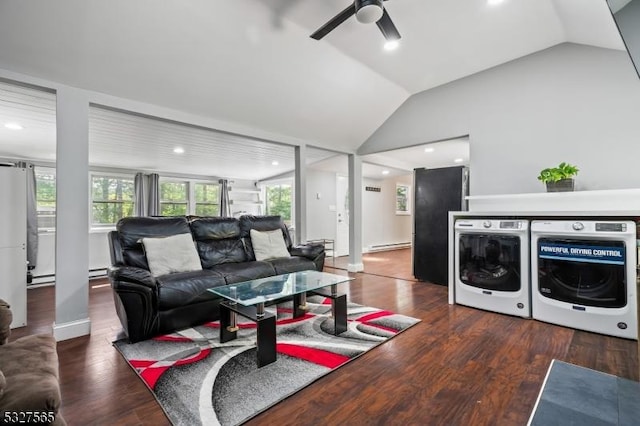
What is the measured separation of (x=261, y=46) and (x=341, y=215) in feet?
16.2

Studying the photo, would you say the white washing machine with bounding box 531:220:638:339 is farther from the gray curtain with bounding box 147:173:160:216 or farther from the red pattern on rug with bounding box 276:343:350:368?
the gray curtain with bounding box 147:173:160:216

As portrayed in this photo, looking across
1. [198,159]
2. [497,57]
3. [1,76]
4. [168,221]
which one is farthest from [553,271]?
[198,159]

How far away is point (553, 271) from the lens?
9.02ft

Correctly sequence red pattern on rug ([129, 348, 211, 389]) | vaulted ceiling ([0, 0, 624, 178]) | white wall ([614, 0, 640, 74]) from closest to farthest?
white wall ([614, 0, 640, 74])
red pattern on rug ([129, 348, 211, 389])
vaulted ceiling ([0, 0, 624, 178])

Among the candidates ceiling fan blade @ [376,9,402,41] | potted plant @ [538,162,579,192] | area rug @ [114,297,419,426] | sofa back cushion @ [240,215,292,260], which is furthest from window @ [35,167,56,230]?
potted plant @ [538,162,579,192]

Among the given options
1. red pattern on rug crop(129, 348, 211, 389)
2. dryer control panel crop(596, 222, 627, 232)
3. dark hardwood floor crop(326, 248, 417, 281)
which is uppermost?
dryer control panel crop(596, 222, 627, 232)

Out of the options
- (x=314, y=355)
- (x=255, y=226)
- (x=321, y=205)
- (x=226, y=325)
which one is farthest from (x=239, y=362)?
(x=321, y=205)

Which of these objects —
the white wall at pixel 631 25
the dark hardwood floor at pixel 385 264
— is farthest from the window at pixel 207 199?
A: the white wall at pixel 631 25

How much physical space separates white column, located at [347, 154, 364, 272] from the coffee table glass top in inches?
94.8

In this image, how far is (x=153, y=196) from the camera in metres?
5.86

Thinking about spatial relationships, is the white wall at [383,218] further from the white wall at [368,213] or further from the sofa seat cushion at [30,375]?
the sofa seat cushion at [30,375]

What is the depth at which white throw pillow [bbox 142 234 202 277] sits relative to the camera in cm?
292

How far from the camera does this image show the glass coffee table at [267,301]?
2.04 meters

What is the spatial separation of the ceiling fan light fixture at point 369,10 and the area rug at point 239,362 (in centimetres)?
243
